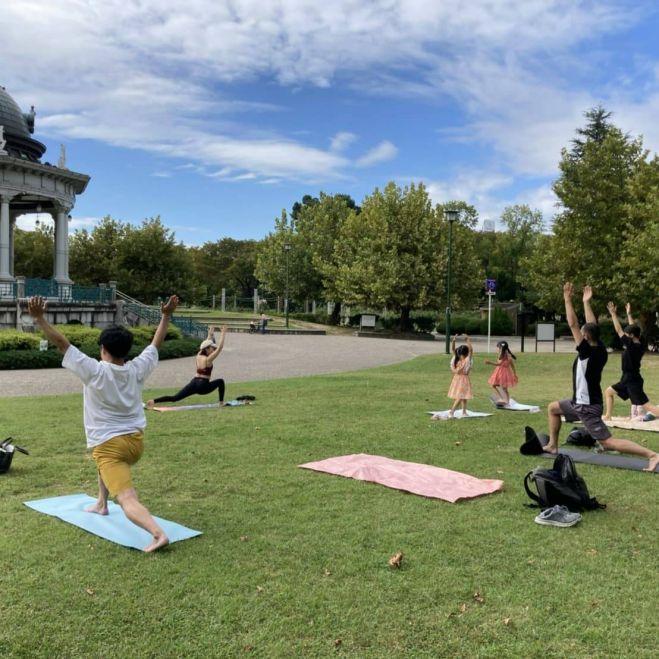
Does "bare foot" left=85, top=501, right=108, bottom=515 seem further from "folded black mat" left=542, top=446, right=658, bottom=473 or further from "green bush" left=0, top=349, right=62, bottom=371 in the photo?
"green bush" left=0, top=349, right=62, bottom=371

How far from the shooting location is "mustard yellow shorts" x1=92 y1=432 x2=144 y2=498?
4.95 meters

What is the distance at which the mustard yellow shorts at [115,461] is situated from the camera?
16.3 feet

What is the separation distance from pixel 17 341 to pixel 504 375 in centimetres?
1619

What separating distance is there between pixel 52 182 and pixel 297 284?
30.2 meters

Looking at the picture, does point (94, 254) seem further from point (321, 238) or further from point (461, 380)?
point (461, 380)

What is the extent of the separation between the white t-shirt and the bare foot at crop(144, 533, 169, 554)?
0.83 metres

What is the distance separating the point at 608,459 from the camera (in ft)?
26.4

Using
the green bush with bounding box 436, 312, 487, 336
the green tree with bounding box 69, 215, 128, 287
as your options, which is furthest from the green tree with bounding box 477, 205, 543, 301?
the green tree with bounding box 69, 215, 128, 287

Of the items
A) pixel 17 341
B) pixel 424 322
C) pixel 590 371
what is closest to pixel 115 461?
pixel 590 371

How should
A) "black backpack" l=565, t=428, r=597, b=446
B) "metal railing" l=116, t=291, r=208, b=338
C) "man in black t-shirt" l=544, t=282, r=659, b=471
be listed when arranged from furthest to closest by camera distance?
"metal railing" l=116, t=291, r=208, b=338 < "black backpack" l=565, t=428, r=597, b=446 < "man in black t-shirt" l=544, t=282, r=659, b=471

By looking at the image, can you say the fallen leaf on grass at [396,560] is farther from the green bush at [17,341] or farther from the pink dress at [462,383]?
the green bush at [17,341]

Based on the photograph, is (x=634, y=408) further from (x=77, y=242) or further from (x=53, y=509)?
(x=77, y=242)

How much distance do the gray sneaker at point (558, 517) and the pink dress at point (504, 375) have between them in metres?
7.51

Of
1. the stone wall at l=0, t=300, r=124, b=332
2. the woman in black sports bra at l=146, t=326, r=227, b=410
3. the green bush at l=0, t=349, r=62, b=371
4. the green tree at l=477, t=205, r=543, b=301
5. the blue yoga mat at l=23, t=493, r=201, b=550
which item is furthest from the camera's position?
the green tree at l=477, t=205, r=543, b=301
